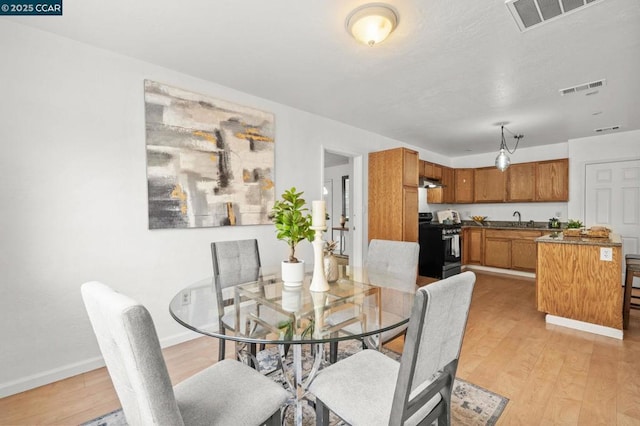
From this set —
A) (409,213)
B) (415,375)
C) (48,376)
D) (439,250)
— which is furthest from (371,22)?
(439,250)

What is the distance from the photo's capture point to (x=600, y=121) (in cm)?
406

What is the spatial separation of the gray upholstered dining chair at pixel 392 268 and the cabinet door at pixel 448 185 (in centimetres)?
424

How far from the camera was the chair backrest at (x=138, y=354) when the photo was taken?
721 mm

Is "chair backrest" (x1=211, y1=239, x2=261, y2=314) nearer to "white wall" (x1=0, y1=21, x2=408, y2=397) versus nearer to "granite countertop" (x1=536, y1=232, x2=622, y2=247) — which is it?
"white wall" (x1=0, y1=21, x2=408, y2=397)

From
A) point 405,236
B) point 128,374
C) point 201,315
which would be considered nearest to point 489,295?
point 405,236

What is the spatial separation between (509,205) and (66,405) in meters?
7.13

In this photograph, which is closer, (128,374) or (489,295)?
(128,374)

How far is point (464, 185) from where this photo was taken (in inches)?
250

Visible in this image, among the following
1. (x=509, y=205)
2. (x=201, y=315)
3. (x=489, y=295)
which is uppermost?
(x=509, y=205)

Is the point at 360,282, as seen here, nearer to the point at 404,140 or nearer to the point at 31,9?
the point at 31,9

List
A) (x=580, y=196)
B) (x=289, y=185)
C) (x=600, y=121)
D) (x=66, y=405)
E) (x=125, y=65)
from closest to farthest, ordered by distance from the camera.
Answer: (x=66, y=405) → (x=125, y=65) → (x=289, y=185) → (x=600, y=121) → (x=580, y=196)

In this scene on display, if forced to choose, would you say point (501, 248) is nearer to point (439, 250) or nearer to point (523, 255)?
point (523, 255)

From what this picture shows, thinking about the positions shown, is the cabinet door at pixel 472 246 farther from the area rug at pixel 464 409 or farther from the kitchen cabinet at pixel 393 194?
the area rug at pixel 464 409

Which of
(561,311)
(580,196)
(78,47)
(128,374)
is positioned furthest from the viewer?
(580,196)
